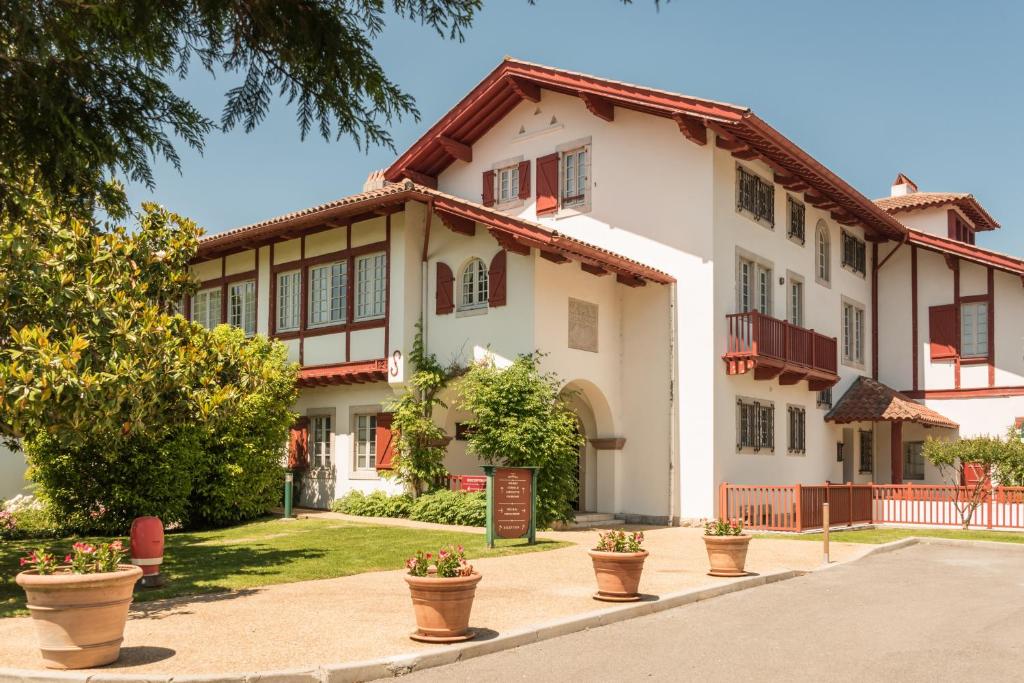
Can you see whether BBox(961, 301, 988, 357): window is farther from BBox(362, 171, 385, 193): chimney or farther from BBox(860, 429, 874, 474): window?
BBox(362, 171, 385, 193): chimney

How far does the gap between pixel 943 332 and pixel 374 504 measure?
16742 mm

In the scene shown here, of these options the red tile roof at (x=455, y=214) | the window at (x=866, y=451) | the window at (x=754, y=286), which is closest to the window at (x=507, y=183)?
the red tile roof at (x=455, y=214)

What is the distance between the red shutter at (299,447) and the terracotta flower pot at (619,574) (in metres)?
14.6

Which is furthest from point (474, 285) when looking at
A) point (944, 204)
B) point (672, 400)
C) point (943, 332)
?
point (944, 204)

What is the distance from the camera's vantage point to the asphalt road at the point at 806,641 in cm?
788

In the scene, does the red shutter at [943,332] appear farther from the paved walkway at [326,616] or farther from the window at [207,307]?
the window at [207,307]

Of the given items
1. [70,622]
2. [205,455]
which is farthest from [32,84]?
[205,455]

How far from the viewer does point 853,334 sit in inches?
1128

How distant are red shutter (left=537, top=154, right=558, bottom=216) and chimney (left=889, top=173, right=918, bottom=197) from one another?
683 inches

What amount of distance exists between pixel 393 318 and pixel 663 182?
641 cm

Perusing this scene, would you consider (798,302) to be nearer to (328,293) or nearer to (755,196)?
(755,196)

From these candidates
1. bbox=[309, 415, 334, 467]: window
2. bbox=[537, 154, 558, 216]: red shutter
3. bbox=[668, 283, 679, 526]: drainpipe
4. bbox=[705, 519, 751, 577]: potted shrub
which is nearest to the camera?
bbox=[705, 519, 751, 577]: potted shrub

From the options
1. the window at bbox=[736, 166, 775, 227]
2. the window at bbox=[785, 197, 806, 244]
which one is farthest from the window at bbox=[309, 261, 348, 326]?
the window at bbox=[785, 197, 806, 244]

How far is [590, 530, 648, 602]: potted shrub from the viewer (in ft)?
36.0
